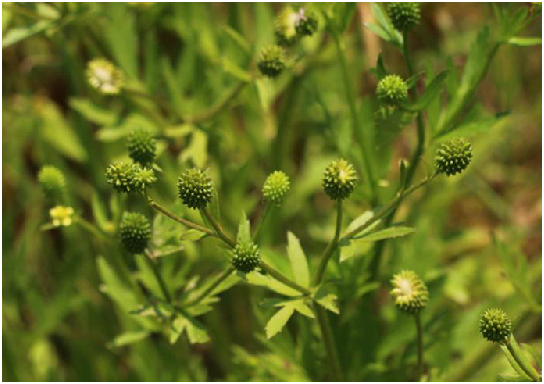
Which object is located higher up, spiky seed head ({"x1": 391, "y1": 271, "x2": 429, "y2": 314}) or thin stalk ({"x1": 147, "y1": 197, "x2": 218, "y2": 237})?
thin stalk ({"x1": 147, "y1": 197, "x2": 218, "y2": 237})

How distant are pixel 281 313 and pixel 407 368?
49 centimetres

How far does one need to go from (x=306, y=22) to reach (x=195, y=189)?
477 millimetres

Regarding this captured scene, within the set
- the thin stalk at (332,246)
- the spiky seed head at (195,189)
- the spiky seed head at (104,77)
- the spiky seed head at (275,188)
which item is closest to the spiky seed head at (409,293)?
the thin stalk at (332,246)

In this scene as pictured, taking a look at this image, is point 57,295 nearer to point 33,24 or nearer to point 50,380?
point 50,380

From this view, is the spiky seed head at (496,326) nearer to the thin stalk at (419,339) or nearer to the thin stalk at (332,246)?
the thin stalk at (419,339)

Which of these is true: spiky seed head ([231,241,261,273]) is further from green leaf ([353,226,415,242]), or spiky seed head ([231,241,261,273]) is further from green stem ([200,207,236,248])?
green leaf ([353,226,415,242])

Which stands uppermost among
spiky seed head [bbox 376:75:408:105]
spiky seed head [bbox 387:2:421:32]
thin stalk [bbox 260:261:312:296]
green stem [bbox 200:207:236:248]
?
spiky seed head [bbox 387:2:421:32]

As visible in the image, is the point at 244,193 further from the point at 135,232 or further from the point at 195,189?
the point at 195,189

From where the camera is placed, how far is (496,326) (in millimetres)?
1236

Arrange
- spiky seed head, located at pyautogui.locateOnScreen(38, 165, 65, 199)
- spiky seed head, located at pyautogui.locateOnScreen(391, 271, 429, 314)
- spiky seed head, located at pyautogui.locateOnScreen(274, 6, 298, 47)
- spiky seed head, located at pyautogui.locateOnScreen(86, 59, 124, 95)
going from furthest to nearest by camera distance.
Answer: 1. spiky seed head, located at pyautogui.locateOnScreen(86, 59, 124, 95)
2. spiky seed head, located at pyautogui.locateOnScreen(274, 6, 298, 47)
3. spiky seed head, located at pyautogui.locateOnScreen(38, 165, 65, 199)
4. spiky seed head, located at pyautogui.locateOnScreen(391, 271, 429, 314)

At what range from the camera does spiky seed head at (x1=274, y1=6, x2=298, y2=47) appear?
1.63 metres

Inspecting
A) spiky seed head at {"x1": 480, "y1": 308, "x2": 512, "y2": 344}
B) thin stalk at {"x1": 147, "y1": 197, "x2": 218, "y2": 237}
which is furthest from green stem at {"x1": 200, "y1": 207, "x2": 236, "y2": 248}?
spiky seed head at {"x1": 480, "y1": 308, "x2": 512, "y2": 344}

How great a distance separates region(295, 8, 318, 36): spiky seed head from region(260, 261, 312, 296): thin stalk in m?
0.50

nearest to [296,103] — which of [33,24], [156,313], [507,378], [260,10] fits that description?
[260,10]
